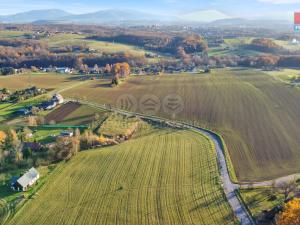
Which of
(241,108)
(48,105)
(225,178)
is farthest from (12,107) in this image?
(225,178)

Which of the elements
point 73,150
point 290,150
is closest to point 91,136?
point 73,150

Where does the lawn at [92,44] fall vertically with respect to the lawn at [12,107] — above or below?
above

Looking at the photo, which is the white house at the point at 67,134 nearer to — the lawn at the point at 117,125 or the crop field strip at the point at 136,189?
the lawn at the point at 117,125

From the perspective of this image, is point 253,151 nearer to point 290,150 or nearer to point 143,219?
point 290,150

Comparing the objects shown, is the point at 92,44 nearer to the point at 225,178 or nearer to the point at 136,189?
the point at 136,189

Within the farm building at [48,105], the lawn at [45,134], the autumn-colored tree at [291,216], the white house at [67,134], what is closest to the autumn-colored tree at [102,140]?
the white house at [67,134]
